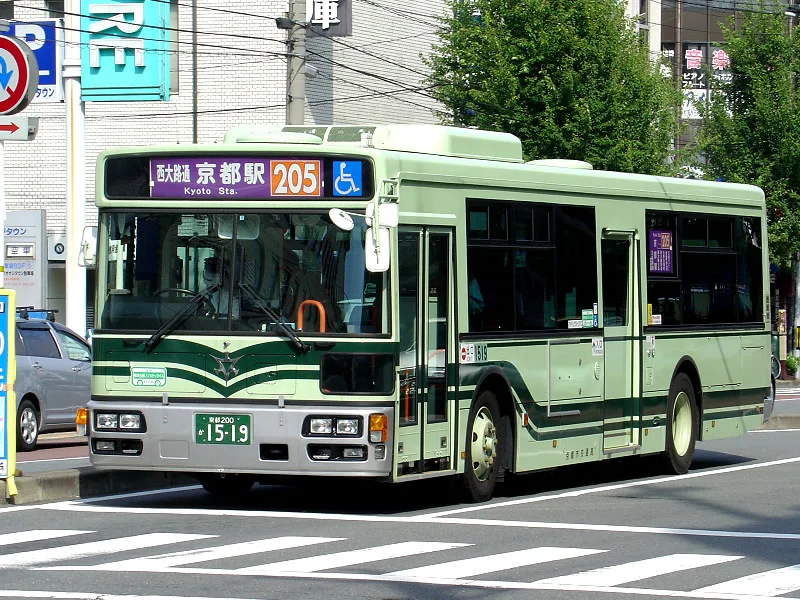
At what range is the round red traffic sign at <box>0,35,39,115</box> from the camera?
1402 centimetres

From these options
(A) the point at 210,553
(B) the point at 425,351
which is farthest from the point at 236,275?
(A) the point at 210,553

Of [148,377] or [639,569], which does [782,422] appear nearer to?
[148,377]

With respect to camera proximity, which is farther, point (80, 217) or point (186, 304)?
point (80, 217)

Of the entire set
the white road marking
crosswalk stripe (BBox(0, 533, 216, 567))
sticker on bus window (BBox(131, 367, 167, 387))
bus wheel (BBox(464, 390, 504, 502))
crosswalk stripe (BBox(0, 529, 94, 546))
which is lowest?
the white road marking

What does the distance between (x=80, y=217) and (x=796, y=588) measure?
1942 cm

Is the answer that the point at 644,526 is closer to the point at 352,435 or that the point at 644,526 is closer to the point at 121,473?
the point at 352,435

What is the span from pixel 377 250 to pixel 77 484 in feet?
Answer: 13.3

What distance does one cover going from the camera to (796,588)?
919 cm

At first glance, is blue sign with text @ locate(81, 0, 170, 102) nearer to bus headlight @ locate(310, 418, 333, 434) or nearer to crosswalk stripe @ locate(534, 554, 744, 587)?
bus headlight @ locate(310, 418, 333, 434)

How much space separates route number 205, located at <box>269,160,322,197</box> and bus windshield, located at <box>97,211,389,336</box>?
7.3 inches

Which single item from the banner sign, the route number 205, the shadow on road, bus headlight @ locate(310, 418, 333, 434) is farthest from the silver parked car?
bus headlight @ locate(310, 418, 333, 434)

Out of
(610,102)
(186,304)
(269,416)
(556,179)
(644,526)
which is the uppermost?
(610,102)

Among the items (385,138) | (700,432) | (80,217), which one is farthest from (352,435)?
(80,217)

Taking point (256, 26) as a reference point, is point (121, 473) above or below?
below
